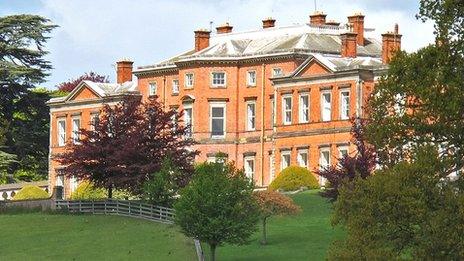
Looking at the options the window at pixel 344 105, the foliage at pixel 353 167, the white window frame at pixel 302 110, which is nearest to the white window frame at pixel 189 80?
the white window frame at pixel 302 110

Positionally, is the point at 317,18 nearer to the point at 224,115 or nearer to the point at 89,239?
the point at 224,115

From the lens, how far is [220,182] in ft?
218

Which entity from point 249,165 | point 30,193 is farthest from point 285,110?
point 30,193

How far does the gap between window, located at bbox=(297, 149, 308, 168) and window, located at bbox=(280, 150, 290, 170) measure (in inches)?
27.5

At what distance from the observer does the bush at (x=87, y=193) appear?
88875 millimetres

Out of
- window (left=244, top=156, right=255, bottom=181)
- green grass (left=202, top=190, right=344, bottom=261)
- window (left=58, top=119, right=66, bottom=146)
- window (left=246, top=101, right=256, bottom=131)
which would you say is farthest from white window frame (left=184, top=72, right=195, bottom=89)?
green grass (left=202, top=190, right=344, bottom=261)

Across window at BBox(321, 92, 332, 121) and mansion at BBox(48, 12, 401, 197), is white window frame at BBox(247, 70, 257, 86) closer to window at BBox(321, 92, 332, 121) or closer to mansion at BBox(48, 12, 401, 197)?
mansion at BBox(48, 12, 401, 197)

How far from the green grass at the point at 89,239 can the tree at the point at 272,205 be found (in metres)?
2.68

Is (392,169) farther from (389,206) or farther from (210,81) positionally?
(210,81)

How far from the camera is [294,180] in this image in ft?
286

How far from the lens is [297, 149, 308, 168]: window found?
93.1 metres

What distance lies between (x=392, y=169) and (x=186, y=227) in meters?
16.8

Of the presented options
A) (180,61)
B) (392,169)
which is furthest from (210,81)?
(392,169)

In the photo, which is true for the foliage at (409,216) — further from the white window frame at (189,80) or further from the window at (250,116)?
the white window frame at (189,80)
